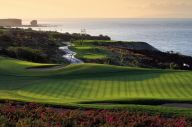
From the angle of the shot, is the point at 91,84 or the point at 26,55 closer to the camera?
the point at 91,84

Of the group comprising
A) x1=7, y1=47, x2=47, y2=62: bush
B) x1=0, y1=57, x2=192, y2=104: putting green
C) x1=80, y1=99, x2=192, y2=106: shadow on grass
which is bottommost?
x1=7, y1=47, x2=47, y2=62: bush

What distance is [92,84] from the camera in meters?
28.5

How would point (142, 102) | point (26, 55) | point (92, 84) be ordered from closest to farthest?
point (142, 102) → point (92, 84) → point (26, 55)

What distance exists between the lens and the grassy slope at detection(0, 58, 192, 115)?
24.5 m

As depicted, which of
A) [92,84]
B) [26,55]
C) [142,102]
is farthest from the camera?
[26,55]

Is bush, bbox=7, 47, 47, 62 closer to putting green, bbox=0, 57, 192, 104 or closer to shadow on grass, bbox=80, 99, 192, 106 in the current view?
putting green, bbox=0, 57, 192, 104

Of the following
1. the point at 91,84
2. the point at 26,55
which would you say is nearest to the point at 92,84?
the point at 91,84

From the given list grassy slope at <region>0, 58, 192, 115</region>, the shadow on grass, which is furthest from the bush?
the shadow on grass

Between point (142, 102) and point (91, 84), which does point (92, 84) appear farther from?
point (142, 102)

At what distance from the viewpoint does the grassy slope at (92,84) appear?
24547 mm

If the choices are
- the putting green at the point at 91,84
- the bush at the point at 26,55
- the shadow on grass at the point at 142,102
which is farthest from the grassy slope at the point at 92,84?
the bush at the point at 26,55

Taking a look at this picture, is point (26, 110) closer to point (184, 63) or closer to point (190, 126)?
point (190, 126)

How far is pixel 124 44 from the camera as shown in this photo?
114 metres

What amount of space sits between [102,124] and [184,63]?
54.9m
